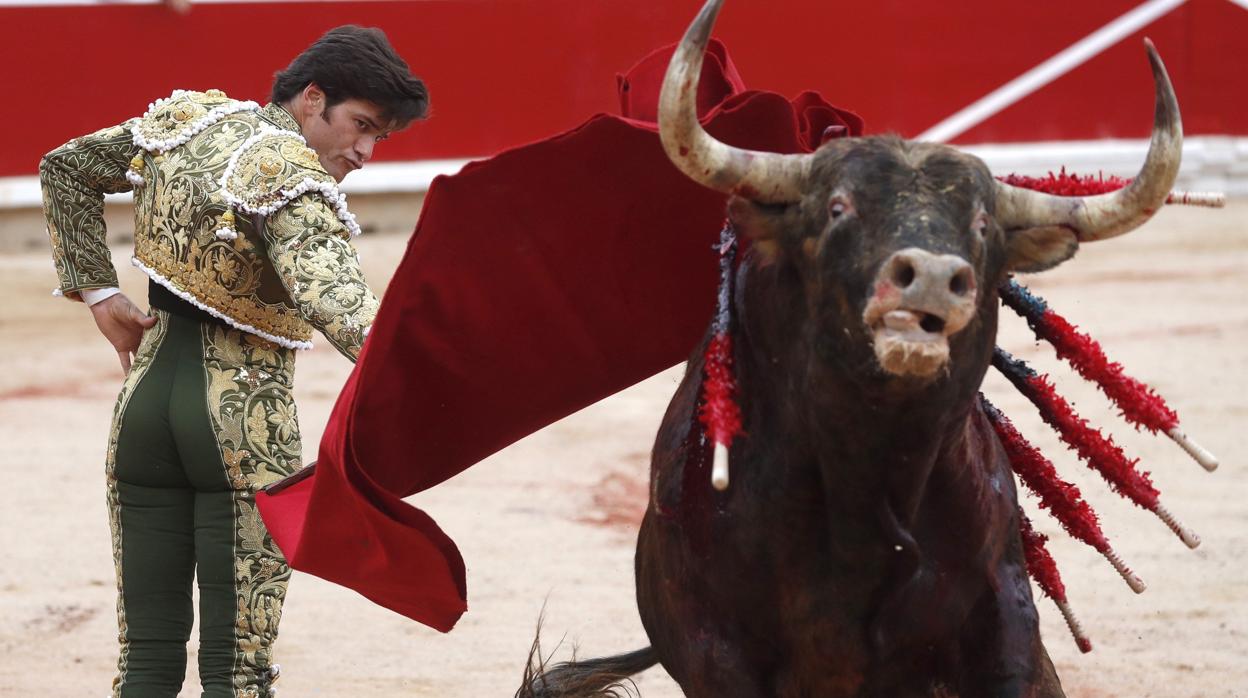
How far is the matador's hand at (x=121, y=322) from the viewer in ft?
11.0

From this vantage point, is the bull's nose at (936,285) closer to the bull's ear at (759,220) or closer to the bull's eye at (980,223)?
the bull's eye at (980,223)

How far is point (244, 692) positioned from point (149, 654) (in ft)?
0.60

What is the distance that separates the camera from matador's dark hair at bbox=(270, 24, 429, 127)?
310 centimetres

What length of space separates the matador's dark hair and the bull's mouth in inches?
46.3

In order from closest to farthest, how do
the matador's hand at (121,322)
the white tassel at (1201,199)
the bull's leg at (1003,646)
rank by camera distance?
1. the white tassel at (1201,199)
2. the bull's leg at (1003,646)
3. the matador's hand at (121,322)

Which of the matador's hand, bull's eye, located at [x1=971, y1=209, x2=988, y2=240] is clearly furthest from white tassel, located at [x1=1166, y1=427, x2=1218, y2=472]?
the matador's hand

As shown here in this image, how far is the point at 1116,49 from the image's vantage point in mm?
13258

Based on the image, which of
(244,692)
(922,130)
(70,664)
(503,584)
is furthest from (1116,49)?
(244,692)

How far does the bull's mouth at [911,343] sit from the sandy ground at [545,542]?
87.0 inches

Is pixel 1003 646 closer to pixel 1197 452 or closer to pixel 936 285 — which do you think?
pixel 1197 452

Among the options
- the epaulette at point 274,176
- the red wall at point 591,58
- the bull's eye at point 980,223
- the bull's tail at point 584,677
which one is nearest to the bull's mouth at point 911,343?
the bull's eye at point 980,223

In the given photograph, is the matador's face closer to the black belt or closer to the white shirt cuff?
the black belt

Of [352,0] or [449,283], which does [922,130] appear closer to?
[352,0]

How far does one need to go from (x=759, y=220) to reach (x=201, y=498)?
127 centimetres
